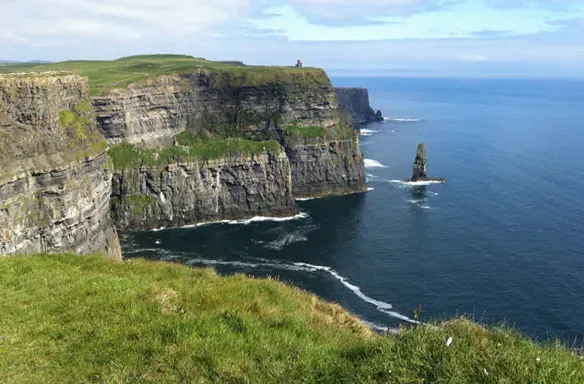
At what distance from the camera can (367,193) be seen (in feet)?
417

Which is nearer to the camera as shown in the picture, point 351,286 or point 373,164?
point 351,286

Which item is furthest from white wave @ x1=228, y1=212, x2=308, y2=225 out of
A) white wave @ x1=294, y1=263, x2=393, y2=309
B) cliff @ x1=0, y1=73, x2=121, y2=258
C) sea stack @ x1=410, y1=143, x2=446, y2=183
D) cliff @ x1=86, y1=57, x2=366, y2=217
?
sea stack @ x1=410, y1=143, x2=446, y2=183

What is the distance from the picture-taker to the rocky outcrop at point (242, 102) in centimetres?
12556

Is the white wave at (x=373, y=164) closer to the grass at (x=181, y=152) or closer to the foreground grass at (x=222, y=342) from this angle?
the grass at (x=181, y=152)

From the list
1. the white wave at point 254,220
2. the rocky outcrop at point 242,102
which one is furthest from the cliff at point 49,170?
the rocky outcrop at point 242,102

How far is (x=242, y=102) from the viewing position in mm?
139375

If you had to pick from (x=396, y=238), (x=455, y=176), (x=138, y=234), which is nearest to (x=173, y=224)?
(x=138, y=234)

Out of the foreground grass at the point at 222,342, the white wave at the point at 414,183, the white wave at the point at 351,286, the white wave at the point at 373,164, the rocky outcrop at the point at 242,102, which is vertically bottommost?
the white wave at the point at 351,286

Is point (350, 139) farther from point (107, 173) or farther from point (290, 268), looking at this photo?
point (107, 173)

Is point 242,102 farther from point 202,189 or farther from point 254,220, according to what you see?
point 254,220

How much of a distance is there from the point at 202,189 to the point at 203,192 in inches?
30.0

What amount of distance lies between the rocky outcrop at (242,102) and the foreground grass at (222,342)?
107218 millimetres

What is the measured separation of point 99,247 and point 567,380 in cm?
6822

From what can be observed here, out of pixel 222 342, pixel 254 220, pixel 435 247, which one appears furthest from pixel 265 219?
pixel 222 342
